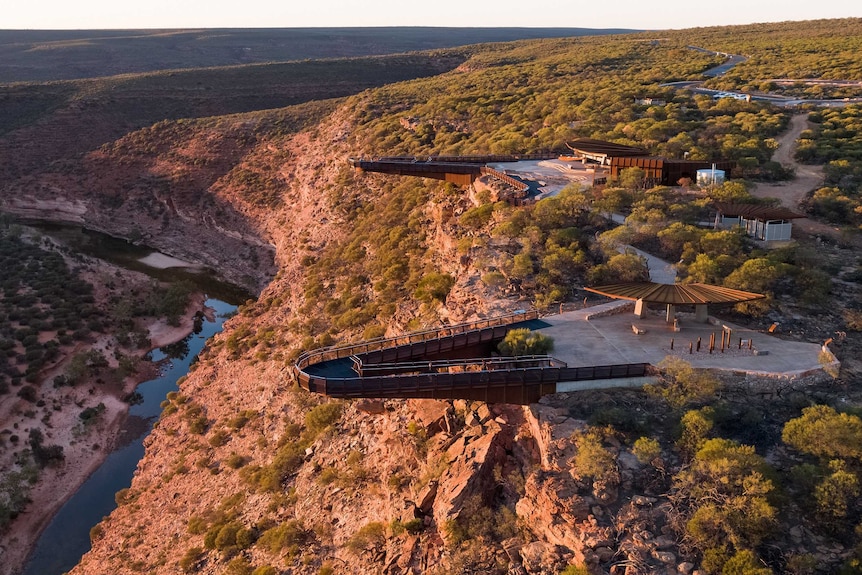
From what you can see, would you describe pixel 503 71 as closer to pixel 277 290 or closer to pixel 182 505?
pixel 277 290

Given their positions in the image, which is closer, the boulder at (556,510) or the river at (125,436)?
the boulder at (556,510)

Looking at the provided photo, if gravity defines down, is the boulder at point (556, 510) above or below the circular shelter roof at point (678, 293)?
below

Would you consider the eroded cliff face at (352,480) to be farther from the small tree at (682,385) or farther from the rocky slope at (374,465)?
the small tree at (682,385)

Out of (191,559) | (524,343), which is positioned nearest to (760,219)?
(524,343)

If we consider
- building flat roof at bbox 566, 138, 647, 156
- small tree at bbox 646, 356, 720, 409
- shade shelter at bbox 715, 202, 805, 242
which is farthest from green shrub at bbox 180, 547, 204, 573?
building flat roof at bbox 566, 138, 647, 156

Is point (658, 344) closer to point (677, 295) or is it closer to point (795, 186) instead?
point (677, 295)

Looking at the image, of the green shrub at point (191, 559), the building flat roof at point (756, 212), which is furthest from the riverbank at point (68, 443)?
the building flat roof at point (756, 212)

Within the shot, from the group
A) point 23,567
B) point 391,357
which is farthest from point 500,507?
point 23,567

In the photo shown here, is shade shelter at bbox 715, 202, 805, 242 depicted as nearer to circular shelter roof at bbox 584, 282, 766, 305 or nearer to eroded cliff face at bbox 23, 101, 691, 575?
circular shelter roof at bbox 584, 282, 766, 305
